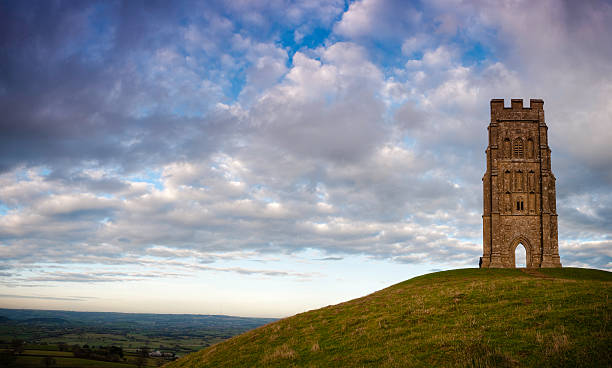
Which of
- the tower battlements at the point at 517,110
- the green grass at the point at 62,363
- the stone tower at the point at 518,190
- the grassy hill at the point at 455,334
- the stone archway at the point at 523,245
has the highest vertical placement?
the tower battlements at the point at 517,110

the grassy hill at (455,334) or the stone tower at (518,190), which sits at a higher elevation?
the stone tower at (518,190)

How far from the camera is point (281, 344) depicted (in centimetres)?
1972

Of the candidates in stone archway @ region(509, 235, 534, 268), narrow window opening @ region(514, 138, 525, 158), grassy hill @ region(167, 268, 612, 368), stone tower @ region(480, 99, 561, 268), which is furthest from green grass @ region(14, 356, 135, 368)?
narrow window opening @ region(514, 138, 525, 158)

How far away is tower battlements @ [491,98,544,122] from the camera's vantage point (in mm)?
55219

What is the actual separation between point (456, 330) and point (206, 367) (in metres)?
12.4

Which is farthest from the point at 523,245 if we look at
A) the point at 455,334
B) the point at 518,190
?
the point at 455,334

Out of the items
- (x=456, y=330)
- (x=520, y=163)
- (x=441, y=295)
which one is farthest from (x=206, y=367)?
(x=520, y=163)

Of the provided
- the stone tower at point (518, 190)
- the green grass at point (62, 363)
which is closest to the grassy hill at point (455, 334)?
the stone tower at point (518, 190)

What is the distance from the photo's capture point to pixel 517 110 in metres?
55.7

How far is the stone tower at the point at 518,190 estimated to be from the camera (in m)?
51.5

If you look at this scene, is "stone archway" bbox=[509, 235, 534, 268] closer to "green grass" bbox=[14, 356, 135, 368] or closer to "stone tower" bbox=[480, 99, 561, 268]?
"stone tower" bbox=[480, 99, 561, 268]

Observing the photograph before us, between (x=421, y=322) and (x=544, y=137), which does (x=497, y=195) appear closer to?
(x=544, y=137)

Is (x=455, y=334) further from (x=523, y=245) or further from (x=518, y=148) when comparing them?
(x=518, y=148)

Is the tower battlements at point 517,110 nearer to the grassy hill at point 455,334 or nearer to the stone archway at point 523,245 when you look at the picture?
the stone archway at point 523,245
